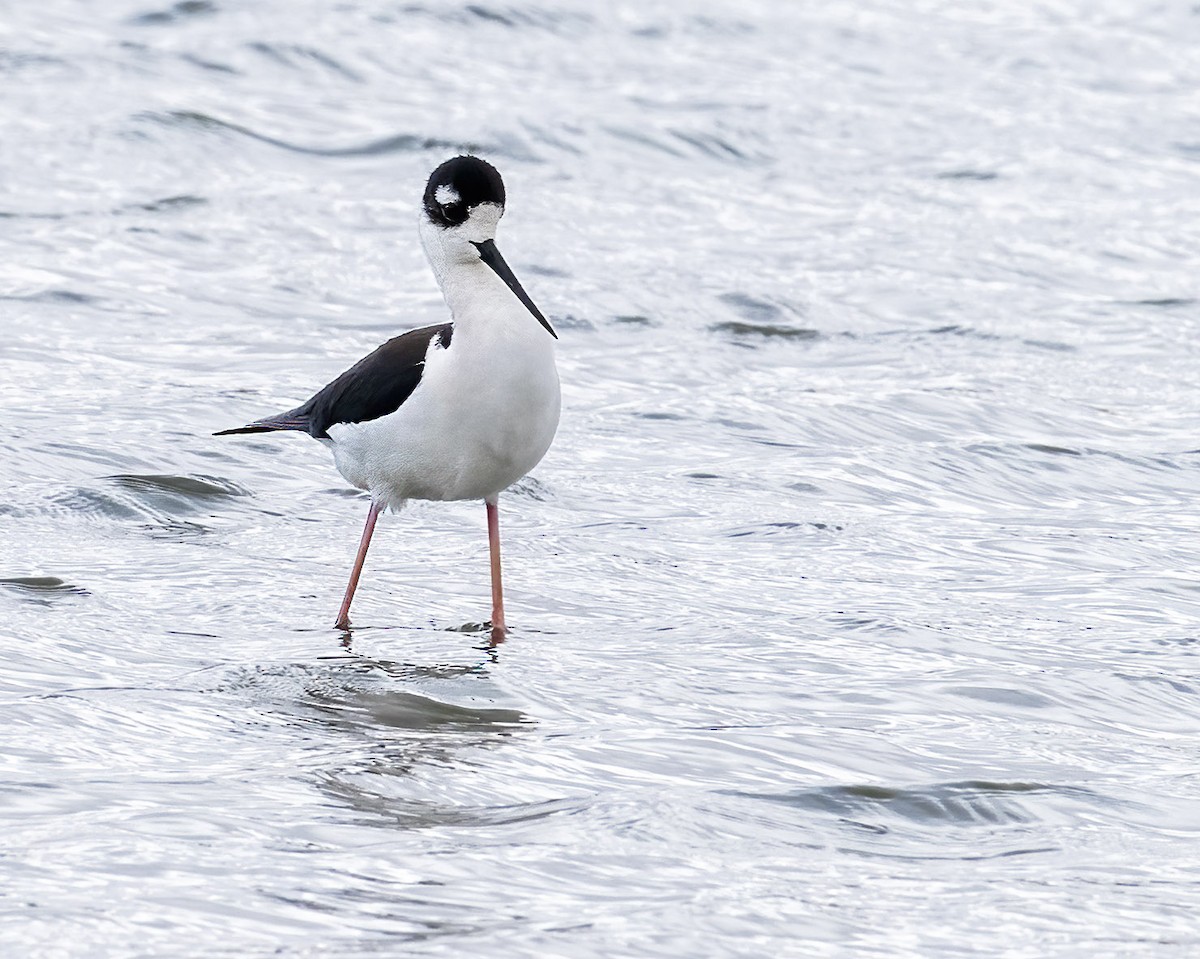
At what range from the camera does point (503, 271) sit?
7586 millimetres

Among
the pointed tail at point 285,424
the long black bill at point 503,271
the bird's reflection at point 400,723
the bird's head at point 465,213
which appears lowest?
the bird's reflection at point 400,723

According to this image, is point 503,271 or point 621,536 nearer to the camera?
point 503,271

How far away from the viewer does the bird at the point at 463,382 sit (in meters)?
7.44

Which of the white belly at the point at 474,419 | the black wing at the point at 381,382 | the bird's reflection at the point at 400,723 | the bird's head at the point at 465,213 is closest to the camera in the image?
the bird's reflection at the point at 400,723

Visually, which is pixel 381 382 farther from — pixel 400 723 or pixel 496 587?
pixel 400 723

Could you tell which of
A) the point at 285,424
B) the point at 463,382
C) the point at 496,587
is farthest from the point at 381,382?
the point at 285,424

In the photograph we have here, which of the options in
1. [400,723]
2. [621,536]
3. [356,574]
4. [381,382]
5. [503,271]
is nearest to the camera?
[400,723]

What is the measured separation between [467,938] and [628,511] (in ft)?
15.9

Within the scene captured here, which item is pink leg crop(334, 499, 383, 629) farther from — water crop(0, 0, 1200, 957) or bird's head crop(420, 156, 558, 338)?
bird's head crop(420, 156, 558, 338)

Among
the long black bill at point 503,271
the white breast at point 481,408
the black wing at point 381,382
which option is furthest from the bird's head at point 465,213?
the black wing at point 381,382

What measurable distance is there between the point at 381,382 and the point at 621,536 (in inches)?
78.0

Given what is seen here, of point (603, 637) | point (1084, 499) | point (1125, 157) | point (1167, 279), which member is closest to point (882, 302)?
point (1167, 279)

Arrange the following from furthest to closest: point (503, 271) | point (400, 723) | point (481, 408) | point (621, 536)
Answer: point (621, 536), point (503, 271), point (481, 408), point (400, 723)

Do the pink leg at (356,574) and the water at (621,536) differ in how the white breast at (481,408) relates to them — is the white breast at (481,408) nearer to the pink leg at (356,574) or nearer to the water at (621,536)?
the pink leg at (356,574)
